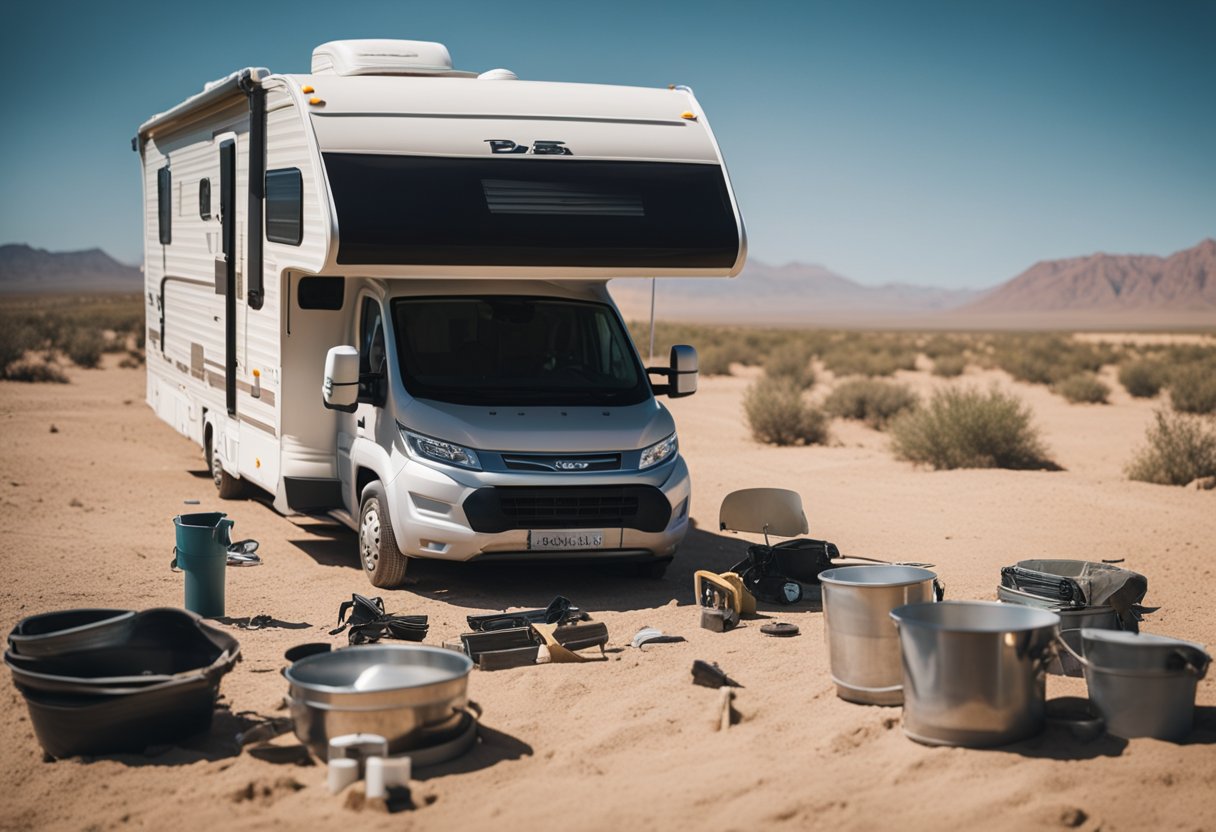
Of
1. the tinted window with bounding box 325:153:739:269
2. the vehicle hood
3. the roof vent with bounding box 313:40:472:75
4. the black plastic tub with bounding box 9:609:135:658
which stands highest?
the roof vent with bounding box 313:40:472:75

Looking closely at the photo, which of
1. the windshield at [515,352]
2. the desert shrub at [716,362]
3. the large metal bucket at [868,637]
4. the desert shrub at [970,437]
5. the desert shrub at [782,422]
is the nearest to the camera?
the large metal bucket at [868,637]

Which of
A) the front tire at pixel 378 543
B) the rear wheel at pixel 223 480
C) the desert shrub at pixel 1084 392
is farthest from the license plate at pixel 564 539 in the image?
the desert shrub at pixel 1084 392

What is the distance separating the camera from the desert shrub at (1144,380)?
1299 inches

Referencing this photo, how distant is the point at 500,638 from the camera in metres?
7.55

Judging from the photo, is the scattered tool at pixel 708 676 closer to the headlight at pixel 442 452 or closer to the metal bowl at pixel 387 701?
the metal bowl at pixel 387 701

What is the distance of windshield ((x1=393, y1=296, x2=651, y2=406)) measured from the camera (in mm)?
9633

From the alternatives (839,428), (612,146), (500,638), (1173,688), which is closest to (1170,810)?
(1173,688)

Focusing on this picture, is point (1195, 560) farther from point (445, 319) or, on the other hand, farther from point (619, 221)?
point (445, 319)

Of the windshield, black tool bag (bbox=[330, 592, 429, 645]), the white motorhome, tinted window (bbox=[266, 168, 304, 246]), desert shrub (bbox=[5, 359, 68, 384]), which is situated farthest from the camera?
desert shrub (bbox=[5, 359, 68, 384])

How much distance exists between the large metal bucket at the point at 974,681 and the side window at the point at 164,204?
34.4 ft

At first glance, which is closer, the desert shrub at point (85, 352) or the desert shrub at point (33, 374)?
the desert shrub at point (33, 374)

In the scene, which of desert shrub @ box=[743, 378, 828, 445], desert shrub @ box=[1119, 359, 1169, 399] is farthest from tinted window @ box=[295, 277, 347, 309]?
desert shrub @ box=[1119, 359, 1169, 399]

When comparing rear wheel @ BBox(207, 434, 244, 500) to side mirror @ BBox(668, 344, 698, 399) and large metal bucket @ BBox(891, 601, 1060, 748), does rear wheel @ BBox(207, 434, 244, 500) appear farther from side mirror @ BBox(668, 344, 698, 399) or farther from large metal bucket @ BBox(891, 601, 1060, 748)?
large metal bucket @ BBox(891, 601, 1060, 748)

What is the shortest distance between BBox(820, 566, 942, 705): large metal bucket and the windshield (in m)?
3.54
